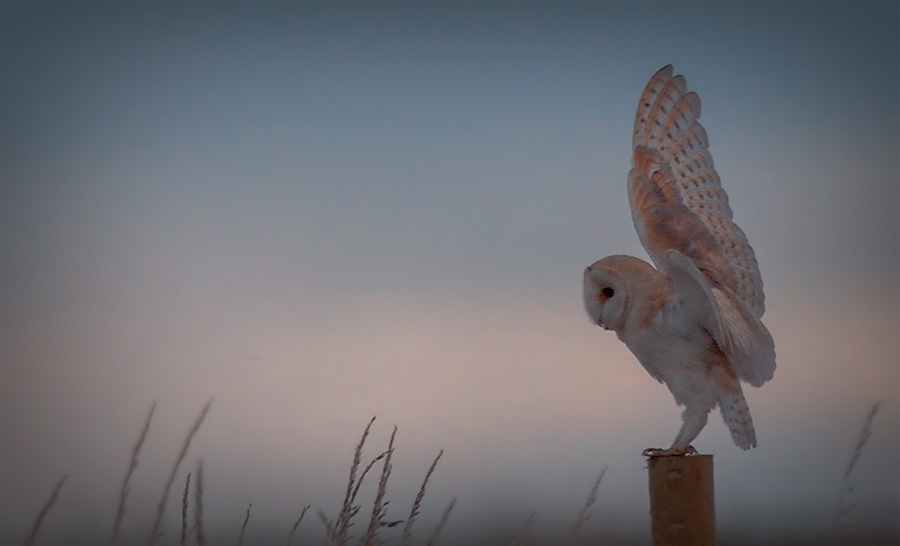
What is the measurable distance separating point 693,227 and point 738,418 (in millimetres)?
861

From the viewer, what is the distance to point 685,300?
10.5ft

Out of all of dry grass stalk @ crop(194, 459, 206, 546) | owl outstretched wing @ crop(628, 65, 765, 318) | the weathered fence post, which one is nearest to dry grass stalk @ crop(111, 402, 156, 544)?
dry grass stalk @ crop(194, 459, 206, 546)

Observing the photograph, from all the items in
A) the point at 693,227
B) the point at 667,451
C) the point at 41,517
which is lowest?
the point at 41,517

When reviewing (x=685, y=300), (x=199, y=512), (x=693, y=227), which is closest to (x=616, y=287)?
(x=685, y=300)

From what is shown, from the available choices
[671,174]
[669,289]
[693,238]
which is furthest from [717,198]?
[669,289]

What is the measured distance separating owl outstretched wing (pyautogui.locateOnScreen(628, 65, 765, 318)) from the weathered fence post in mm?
1206

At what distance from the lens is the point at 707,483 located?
251cm

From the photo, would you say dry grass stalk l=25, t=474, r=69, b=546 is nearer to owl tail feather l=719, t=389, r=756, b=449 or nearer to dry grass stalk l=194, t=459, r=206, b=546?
dry grass stalk l=194, t=459, r=206, b=546

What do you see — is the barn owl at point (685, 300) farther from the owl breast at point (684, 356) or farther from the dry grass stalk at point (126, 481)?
the dry grass stalk at point (126, 481)

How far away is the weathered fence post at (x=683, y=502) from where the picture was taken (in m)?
2.43

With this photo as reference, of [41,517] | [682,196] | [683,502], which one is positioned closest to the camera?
[41,517]

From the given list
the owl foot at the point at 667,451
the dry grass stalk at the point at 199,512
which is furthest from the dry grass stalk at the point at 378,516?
the owl foot at the point at 667,451

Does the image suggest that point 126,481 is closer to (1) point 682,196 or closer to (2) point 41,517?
(2) point 41,517

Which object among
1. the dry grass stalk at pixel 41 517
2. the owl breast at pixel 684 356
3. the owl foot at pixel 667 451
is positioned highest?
the owl breast at pixel 684 356
